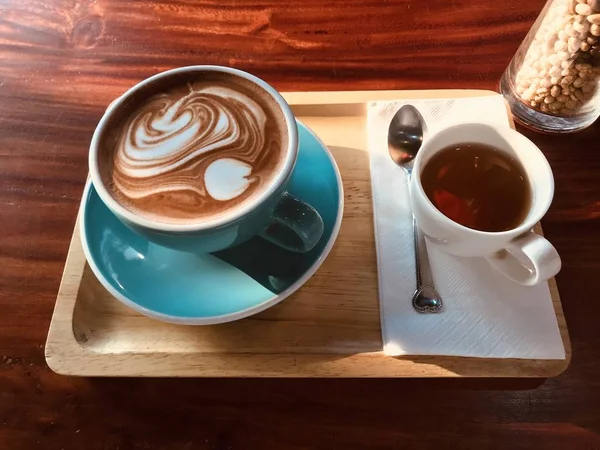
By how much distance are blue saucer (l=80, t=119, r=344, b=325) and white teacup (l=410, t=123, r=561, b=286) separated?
0.12 m

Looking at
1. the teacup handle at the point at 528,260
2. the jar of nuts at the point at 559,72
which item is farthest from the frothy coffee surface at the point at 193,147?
the jar of nuts at the point at 559,72

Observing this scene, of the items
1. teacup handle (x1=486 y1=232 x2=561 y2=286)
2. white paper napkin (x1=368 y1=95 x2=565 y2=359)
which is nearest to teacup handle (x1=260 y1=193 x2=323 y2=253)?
white paper napkin (x1=368 y1=95 x2=565 y2=359)

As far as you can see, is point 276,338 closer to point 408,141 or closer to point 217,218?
point 217,218

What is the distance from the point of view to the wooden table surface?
2.21 ft

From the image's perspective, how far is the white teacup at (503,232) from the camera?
63 cm

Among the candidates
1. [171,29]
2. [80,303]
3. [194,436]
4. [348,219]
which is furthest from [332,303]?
[171,29]

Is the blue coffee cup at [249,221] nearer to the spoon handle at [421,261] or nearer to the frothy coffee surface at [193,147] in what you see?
the frothy coffee surface at [193,147]

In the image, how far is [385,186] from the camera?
2.65 ft

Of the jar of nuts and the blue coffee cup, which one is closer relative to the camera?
the blue coffee cup

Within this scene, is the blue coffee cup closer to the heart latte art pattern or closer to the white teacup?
the heart latte art pattern

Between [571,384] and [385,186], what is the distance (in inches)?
14.2

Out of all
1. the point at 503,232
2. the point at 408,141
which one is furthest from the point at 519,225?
the point at 408,141

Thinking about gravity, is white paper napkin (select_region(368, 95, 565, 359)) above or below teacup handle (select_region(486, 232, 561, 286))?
below

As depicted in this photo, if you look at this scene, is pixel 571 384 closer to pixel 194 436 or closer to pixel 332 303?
pixel 332 303
